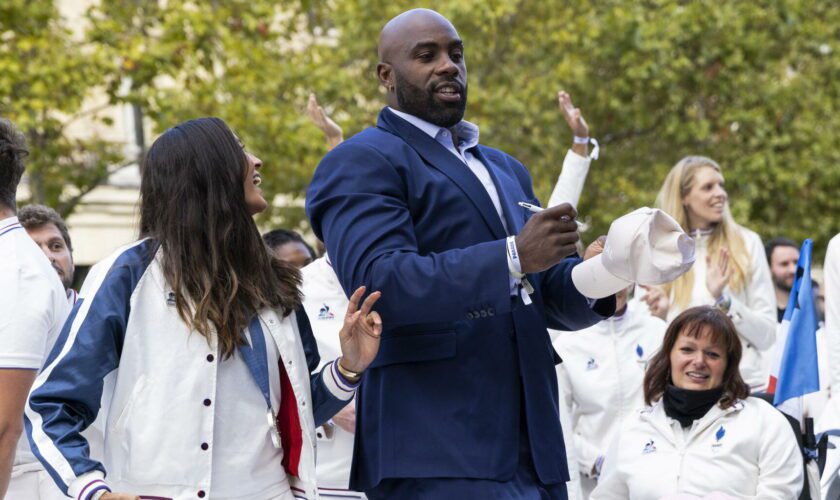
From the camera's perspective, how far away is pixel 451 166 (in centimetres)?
402

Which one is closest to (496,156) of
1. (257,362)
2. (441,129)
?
(441,129)

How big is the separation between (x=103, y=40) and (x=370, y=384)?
12740 mm

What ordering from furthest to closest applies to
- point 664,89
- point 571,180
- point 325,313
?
point 664,89 < point 571,180 < point 325,313

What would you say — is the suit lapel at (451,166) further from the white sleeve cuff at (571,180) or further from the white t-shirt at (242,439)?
the white sleeve cuff at (571,180)

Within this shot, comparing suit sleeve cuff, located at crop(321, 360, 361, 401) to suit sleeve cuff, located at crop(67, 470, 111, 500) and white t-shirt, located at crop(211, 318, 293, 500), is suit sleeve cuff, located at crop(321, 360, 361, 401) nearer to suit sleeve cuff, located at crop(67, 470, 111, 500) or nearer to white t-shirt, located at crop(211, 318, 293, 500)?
white t-shirt, located at crop(211, 318, 293, 500)

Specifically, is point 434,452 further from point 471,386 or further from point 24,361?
point 24,361

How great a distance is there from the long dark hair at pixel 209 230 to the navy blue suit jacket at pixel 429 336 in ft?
0.85

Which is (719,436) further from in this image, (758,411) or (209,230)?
(209,230)

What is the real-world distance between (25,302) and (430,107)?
1.30m

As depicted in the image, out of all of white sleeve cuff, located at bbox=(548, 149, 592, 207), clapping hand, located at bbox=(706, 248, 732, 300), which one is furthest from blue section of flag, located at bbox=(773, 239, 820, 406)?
white sleeve cuff, located at bbox=(548, 149, 592, 207)

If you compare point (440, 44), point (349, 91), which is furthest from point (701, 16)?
point (440, 44)

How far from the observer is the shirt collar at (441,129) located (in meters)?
4.10

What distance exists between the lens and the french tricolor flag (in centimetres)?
655

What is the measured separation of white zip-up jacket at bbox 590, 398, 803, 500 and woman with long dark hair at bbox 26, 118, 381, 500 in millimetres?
2641
